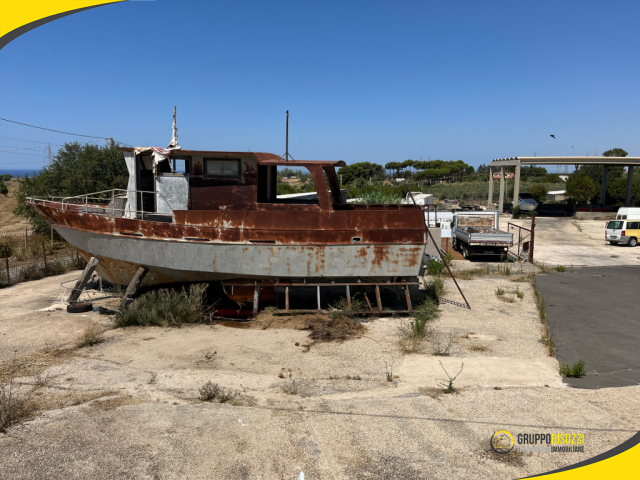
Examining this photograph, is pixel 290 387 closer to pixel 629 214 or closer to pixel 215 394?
pixel 215 394

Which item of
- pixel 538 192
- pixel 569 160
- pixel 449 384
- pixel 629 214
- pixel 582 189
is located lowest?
pixel 449 384

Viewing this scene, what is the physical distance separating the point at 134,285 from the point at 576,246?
72.1ft

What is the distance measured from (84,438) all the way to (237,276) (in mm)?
5600

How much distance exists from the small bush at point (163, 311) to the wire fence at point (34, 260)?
222 inches

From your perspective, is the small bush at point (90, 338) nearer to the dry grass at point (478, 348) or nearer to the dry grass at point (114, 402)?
the dry grass at point (114, 402)

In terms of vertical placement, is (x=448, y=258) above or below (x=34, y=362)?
above

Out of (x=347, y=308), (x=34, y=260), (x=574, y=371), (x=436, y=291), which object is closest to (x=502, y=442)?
(x=574, y=371)

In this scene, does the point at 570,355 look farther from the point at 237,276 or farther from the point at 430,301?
the point at 237,276

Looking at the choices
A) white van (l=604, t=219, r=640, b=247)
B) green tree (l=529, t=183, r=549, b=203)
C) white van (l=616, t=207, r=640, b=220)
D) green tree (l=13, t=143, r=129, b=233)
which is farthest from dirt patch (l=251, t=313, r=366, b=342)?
green tree (l=529, t=183, r=549, b=203)

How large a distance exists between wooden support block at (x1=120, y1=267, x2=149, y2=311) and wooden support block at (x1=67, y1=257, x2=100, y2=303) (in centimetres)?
132

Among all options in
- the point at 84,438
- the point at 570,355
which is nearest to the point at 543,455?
the point at 570,355

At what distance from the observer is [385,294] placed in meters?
11.1

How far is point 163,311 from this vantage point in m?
9.14

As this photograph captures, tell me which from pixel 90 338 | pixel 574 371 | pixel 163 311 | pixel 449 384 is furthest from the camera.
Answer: pixel 163 311
